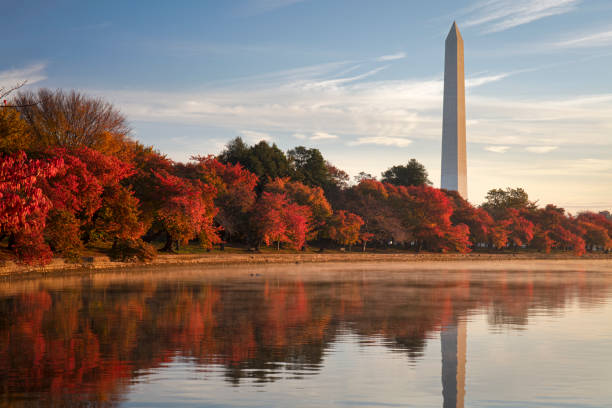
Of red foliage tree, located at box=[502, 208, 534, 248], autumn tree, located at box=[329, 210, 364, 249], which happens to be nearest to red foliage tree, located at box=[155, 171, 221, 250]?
autumn tree, located at box=[329, 210, 364, 249]

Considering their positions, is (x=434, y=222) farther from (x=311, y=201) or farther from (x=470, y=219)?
(x=311, y=201)

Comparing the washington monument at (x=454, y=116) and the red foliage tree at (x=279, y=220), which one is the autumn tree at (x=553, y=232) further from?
the red foliage tree at (x=279, y=220)

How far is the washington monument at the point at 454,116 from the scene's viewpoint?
323ft

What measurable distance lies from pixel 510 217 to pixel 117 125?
7253 cm

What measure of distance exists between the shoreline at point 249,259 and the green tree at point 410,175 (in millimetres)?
27670

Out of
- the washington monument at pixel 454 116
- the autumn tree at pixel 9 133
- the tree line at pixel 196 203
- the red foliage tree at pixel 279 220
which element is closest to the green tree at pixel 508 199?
the tree line at pixel 196 203

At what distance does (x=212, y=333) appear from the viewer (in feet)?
59.7

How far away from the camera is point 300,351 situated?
15.3 m

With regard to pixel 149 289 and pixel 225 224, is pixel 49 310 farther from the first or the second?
pixel 225 224

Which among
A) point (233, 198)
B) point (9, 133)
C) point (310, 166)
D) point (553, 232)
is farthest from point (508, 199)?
point (9, 133)

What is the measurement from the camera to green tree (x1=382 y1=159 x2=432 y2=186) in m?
129

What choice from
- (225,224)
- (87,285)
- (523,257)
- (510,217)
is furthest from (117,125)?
(510,217)

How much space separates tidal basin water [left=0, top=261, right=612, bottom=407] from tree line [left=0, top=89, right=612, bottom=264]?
4150mm

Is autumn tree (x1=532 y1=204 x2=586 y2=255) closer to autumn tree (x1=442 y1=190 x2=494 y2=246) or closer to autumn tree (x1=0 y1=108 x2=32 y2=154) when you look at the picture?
autumn tree (x1=442 y1=190 x2=494 y2=246)
